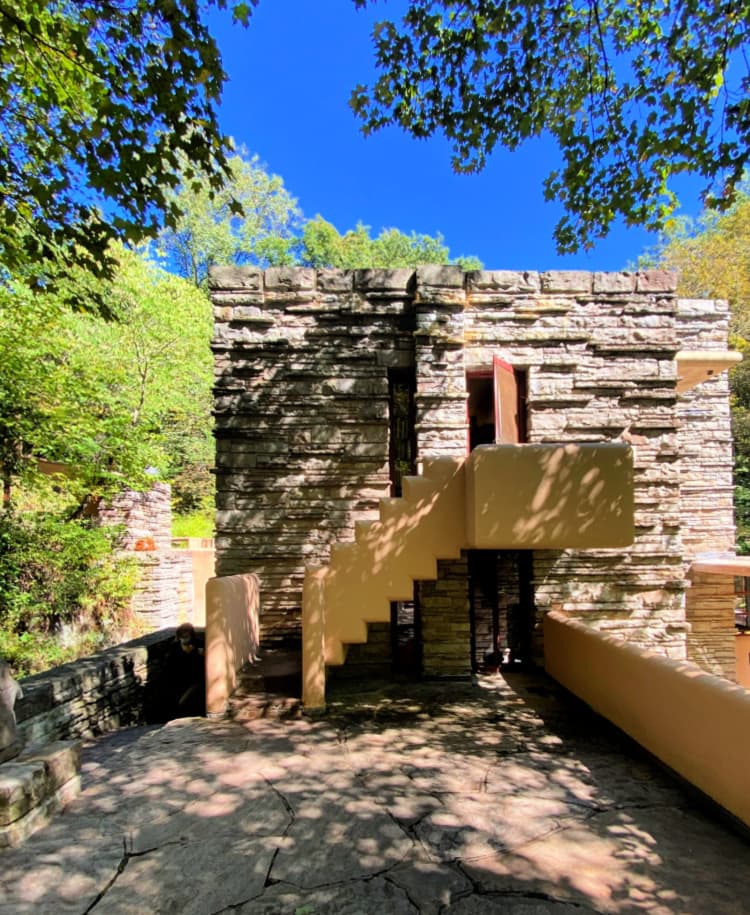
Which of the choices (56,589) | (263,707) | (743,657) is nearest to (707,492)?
(743,657)

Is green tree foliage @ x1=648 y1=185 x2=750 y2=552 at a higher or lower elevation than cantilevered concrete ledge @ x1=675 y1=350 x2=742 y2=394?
higher

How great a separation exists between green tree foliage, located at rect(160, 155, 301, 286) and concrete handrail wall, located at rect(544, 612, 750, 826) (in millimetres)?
23701

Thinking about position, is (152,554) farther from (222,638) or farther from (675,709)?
(675,709)

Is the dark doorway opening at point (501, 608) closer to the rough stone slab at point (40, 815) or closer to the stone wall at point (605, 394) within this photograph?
the stone wall at point (605, 394)

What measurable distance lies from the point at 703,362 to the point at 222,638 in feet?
26.6

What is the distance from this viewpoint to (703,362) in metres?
7.83

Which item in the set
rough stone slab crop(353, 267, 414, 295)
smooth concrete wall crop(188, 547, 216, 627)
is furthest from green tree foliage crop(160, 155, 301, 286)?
rough stone slab crop(353, 267, 414, 295)

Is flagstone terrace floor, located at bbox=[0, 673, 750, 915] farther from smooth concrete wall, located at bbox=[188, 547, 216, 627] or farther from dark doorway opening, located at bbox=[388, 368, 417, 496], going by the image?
smooth concrete wall, located at bbox=[188, 547, 216, 627]

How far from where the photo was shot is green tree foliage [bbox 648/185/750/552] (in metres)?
15.7

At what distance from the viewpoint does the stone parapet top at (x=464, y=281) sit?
641 cm

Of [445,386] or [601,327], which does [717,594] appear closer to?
[601,327]

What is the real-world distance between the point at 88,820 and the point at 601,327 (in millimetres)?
7055

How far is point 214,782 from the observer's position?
11.0 feet

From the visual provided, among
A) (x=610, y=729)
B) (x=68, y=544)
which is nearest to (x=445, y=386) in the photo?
(x=610, y=729)
